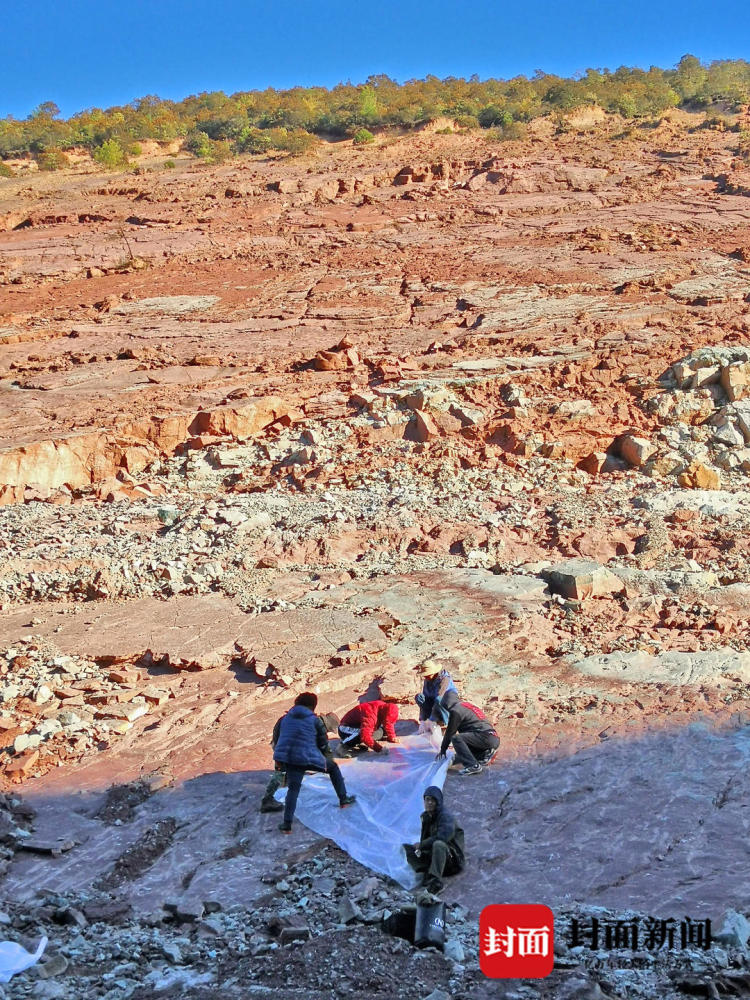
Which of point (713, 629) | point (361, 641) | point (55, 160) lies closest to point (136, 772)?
point (361, 641)

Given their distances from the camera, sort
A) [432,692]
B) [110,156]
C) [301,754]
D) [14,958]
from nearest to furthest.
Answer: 1. [14,958]
2. [301,754]
3. [432,692]
4. [110,156]

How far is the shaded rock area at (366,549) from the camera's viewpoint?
485 centimetres

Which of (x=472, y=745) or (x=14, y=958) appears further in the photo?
(x=472, y=745)

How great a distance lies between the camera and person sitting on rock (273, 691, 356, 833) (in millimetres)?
5582

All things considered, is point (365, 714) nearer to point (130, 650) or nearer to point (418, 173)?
point (130, 650)

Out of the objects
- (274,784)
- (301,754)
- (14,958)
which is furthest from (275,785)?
(14,958)

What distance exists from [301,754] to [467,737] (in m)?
1.21

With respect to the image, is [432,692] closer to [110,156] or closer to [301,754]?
[301,754]

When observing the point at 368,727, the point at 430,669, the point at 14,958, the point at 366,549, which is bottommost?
the point at 14,958

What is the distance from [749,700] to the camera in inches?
274

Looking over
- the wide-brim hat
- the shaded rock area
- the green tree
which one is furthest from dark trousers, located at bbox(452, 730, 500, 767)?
the green tree

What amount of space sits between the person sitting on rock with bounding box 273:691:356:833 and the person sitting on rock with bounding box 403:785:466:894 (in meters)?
0.66

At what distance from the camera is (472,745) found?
245 inches

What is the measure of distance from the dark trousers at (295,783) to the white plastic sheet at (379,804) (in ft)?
0.37
